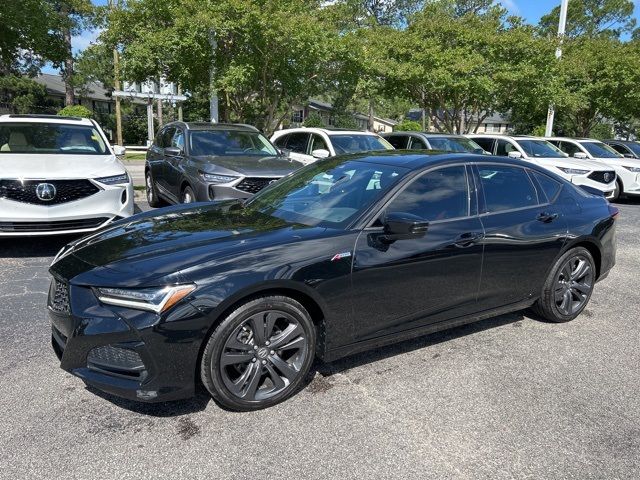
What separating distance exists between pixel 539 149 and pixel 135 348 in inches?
496

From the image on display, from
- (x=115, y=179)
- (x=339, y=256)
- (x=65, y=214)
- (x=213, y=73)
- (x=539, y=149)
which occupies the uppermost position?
(x=213, y=73)

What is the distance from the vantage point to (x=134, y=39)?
13.7 metres

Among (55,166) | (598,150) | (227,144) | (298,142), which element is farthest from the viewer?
(598,150)

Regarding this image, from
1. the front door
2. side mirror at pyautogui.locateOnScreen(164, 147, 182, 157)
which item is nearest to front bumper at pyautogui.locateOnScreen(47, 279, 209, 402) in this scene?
the front door

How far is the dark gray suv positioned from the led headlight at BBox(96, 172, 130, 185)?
1.10 m

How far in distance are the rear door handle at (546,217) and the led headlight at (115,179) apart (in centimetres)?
473

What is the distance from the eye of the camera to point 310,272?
299cm

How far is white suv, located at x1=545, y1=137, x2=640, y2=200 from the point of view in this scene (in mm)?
12570

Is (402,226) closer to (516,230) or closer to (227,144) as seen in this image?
(516,230)

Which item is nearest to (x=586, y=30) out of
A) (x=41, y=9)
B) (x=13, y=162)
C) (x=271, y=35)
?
(x=271, y=35)

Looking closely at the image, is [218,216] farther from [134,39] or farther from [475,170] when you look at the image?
[134,39]

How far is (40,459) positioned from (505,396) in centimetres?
270

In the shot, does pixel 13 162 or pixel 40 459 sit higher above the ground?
pixel 13 162

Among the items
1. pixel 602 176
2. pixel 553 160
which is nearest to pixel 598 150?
pixel 602 176
